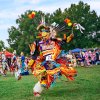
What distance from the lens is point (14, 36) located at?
92.6 metres

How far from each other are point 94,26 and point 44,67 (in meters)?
63.2

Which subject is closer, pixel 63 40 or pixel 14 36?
pixel 63 40

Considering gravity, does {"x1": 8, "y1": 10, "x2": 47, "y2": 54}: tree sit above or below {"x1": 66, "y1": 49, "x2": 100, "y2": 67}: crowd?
above

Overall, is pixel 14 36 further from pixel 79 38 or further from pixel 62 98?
pixel 62 98

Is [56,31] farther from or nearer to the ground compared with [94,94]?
farther from the ground

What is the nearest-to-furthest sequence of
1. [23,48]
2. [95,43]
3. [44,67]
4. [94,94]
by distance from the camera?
[94,94]
[44,67]
[95,43]
[23,48]

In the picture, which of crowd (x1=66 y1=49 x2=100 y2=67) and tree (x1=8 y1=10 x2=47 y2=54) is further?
tree (x1=8 y1=10 x2=47 y2=54)

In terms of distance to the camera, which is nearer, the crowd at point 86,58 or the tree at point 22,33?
the crowd at point 86,58

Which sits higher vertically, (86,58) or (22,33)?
(22,33)

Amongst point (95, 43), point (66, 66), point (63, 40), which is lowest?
point (66, 66)

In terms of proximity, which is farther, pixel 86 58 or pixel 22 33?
pixel 22 33

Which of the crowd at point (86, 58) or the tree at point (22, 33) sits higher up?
the tree at point (22, 33)

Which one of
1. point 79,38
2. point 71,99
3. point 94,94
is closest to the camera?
point 71,99

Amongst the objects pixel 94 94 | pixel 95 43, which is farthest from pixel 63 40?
pixel 95 43
